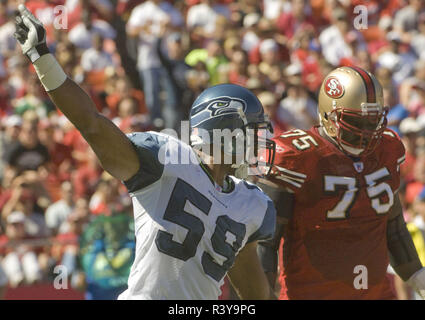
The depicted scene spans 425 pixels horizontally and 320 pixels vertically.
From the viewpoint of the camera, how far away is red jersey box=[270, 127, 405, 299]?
14.6ft

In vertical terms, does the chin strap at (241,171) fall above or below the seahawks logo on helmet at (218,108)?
below

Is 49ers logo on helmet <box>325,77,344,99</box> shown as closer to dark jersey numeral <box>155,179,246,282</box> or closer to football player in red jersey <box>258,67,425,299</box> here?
football player in red jersey <box>258,67,425,299</box>

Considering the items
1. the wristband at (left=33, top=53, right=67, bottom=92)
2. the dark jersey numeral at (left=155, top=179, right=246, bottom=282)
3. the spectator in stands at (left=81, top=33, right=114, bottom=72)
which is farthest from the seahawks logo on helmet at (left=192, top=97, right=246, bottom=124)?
the spectator in stands at (left=81, top=33, right=114, bottom=72)

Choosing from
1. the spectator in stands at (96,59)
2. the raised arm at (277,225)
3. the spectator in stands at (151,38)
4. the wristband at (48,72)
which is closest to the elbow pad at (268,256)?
the raised arm at (277,225)

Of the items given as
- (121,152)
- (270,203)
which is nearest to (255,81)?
(270,203)

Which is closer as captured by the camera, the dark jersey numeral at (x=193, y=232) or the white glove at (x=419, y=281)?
the dark jersey numeral at (x=193, y=232)

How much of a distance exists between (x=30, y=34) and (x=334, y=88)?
6.91 feet

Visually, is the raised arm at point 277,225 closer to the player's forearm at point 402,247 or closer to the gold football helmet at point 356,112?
the gold football helmet at point 356,112

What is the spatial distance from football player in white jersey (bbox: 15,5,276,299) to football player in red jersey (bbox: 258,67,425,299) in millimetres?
621

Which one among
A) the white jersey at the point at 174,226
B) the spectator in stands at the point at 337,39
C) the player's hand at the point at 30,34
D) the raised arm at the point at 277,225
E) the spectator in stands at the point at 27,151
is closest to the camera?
the player's hand at the point at 30,34

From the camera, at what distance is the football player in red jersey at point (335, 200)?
4453 millimetres

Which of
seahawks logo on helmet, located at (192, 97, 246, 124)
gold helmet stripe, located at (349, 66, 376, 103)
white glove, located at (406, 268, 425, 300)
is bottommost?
white glove, located at (406, 268, 425, 300)

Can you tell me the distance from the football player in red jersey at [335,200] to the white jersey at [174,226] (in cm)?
96
